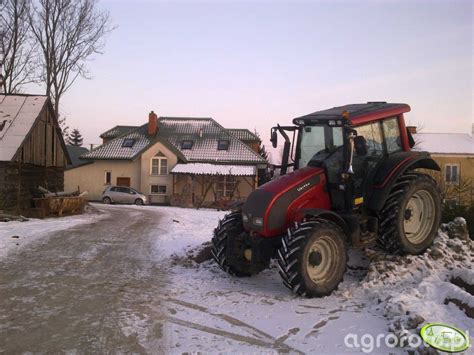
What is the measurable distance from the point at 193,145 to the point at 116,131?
9.57m

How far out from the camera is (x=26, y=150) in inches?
690

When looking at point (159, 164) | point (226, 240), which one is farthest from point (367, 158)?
point (159, 164)

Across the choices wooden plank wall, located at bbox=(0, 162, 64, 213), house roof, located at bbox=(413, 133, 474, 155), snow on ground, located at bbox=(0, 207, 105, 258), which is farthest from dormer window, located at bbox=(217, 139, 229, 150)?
snow on ground, located at bbox=(0, 207, 105, 258)

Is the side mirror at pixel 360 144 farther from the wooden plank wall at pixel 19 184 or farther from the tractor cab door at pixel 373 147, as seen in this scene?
the wooden plank wall at pixel 19 184

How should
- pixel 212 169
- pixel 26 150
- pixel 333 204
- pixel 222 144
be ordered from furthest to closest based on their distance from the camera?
pixel 222 144
pixel 212 169
pixel 26 150
pixel 333 204

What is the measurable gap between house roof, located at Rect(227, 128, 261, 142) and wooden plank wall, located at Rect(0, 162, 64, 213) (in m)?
23.1

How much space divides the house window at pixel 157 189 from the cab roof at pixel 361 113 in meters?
28.5

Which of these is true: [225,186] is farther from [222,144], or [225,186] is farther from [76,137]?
[76,137]

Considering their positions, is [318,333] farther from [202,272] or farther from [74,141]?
[74,141]

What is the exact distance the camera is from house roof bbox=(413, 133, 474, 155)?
3005 cm

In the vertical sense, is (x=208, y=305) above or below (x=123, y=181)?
below

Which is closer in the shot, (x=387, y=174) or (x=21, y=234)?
(x=387, y=174)

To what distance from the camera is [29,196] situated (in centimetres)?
1822

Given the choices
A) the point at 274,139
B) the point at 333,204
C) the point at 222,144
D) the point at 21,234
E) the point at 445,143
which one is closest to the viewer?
the point at 333,204
